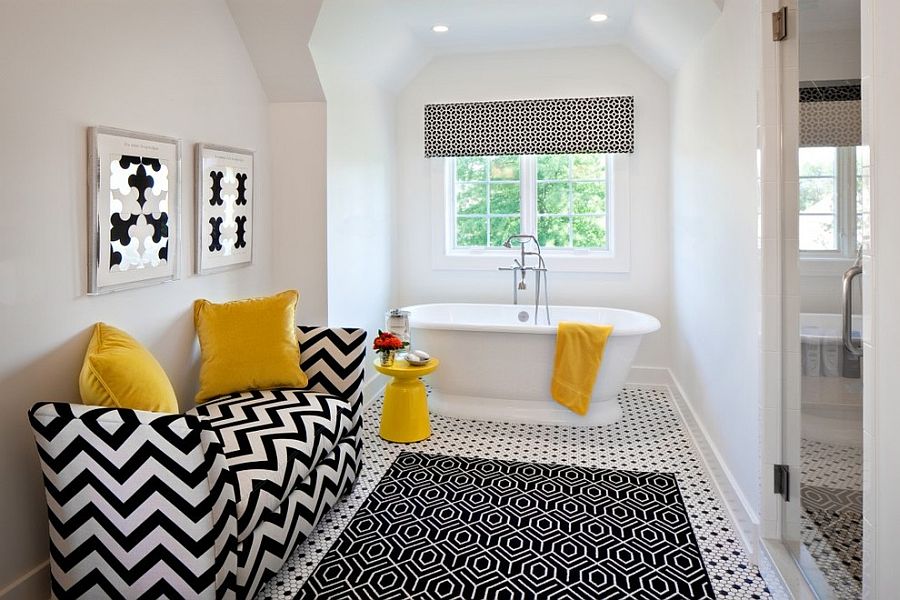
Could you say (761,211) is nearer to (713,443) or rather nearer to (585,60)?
(713,443)

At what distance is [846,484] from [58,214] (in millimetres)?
2633

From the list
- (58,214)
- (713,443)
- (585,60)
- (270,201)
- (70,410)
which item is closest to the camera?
(70,410)

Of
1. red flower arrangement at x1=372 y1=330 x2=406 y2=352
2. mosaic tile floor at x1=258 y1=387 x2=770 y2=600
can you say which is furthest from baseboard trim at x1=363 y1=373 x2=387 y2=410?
red flower arrangement at x1=372 y1=330 x2=406 y2=352

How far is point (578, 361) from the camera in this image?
153 inches

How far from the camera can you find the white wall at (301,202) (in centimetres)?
377

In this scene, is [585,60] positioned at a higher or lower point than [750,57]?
higher

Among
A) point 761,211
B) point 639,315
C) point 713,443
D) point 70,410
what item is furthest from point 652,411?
point 70,410

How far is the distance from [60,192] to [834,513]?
2709 mm

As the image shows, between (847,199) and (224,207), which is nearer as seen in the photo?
(847,199)

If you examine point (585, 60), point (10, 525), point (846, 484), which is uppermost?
point (585, 60)

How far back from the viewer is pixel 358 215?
14.4 ft

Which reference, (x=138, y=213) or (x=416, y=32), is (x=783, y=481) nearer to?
(x=138, y=213)

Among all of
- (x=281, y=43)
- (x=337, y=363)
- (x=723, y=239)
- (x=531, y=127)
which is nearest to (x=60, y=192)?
(x=337, y=363)

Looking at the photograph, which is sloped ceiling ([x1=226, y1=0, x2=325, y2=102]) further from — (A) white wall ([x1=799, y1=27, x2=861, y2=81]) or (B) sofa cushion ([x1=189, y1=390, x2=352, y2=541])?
(A) white wall ([x1=799, y1=27, x2=861, y2=81])
